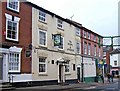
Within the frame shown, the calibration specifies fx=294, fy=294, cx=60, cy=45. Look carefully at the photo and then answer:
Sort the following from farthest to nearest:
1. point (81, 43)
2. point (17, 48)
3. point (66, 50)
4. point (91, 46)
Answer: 1. point (91, 46)
2. point (81, 43)
3. point (66, 50)
4. point (17, 48)

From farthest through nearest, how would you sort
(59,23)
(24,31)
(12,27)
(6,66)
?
1. (59,23)
2. (24,31)
3. (12,27)
4. (6,66)

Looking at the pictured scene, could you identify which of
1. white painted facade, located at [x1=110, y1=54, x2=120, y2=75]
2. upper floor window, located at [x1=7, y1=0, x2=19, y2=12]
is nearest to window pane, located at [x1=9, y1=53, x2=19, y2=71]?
upper floor window, located at [x1=7, y1=0, x2=19, y2=12]

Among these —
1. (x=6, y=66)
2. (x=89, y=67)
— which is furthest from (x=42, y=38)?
(x=89, y=67)

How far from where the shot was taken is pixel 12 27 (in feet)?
87.2

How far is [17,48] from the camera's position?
2677cm

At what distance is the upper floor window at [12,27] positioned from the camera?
85.1 ft

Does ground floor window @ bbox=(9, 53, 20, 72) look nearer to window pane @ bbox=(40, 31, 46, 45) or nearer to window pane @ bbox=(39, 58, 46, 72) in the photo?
window pane @ bbox=(39, 58, 46, 72)

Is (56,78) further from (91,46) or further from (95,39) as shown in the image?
(95,39)

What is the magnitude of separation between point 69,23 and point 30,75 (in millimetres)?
13165

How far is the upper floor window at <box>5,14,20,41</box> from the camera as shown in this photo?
2594 centimetres

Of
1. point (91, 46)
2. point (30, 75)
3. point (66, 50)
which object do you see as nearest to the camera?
point (30, 75)

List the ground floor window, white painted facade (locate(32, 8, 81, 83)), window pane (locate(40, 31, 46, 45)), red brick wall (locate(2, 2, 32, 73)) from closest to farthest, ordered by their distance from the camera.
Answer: the ground floor window, red brick wall (locate(2, 2, 32, 73)), white painted facade (locate(32, 8, 81, 83)), window pane (locate(40, 31, 46, 45))

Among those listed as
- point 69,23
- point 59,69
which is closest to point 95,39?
point 69,23

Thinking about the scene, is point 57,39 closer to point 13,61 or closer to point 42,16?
point 42,16
